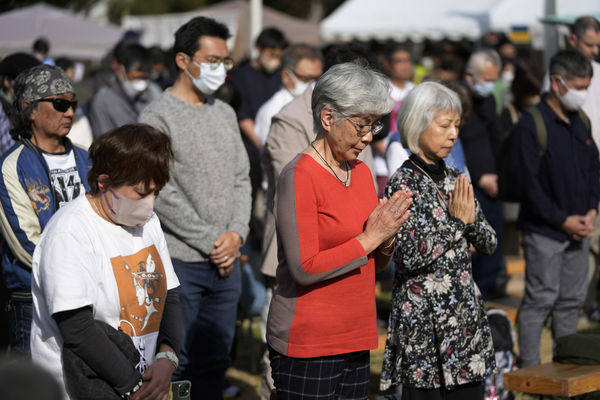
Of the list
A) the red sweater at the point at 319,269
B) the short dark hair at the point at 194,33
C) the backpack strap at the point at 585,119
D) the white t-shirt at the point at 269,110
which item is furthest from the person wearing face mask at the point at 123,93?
the red sweater at the point at 319,269

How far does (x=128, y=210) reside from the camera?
280 cm

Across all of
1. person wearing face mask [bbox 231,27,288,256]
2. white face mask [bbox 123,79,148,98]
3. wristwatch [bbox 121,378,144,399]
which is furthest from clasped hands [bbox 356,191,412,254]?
person wearing face mask [bbox 231,27,288,256]

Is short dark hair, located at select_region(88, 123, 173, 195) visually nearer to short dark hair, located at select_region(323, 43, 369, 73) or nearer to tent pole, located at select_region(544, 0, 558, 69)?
short dark hair, located at select_region(323, 43, 369, 73)

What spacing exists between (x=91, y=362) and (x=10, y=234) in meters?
1.17

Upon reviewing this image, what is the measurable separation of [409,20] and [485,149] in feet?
34.0

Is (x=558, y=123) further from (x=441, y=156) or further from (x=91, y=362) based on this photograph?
(x=91, y=362)

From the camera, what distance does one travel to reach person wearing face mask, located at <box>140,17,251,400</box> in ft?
13.7

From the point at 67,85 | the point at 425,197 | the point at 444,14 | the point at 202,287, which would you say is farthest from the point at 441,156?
the point at 444,14

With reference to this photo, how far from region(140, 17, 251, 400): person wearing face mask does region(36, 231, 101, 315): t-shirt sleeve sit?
4.77 ft

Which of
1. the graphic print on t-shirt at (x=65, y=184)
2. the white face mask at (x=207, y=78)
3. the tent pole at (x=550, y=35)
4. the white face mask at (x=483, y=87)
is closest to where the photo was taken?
the graphic print on t-shirt at (x=65, y=184)

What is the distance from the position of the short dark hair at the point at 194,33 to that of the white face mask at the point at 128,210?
1793 millimetres

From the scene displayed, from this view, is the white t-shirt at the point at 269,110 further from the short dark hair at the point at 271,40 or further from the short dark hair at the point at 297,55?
the short dark hair at the point at 271,40

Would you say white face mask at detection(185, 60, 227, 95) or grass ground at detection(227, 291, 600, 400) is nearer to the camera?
white face mask at detection(185, 60, 227, 95)

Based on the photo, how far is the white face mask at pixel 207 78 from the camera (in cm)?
434
